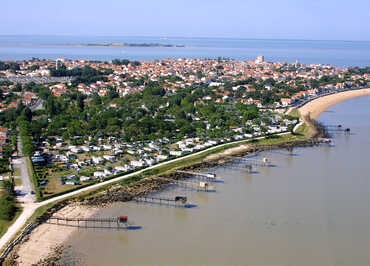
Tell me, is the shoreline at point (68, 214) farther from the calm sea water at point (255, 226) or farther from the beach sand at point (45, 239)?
the calm sea water at point (255, 226)

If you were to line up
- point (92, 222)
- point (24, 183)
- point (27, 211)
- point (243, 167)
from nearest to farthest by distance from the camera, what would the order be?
point (92, 222), point (27, 211), point (24, 183), point (243, 167)

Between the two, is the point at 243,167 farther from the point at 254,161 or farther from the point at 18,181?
the point at 18,181

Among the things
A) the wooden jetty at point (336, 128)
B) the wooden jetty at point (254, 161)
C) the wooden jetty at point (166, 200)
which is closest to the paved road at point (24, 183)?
the wooden jetty at point (166, 200)

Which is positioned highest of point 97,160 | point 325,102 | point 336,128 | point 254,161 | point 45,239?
point 325,102

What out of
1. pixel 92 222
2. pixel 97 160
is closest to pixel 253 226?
pixel 92 222

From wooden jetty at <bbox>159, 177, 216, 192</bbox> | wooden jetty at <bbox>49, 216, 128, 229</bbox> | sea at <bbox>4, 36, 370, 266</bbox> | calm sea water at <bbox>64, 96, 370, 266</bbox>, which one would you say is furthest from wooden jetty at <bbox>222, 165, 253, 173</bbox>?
wooden jetty at <bbox>49, 216, 128, 229</bbox>

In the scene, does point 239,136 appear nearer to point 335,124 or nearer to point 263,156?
point 263,156
